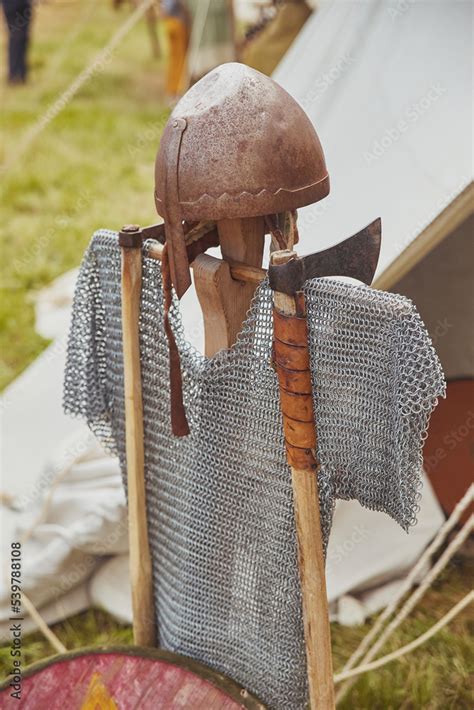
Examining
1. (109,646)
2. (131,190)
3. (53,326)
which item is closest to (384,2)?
(109,646)

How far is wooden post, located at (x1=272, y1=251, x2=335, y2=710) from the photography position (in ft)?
4.61

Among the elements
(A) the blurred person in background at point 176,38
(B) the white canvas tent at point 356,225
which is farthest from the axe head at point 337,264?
(A) the blurred person in background at point 176,38

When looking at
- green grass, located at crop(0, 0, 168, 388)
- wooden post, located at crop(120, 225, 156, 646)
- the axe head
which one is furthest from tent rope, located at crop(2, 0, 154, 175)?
the axe head

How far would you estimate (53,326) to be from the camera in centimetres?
427

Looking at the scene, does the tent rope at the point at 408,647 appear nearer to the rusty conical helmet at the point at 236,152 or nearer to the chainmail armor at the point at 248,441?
the chainmail armor at the point at 248,441

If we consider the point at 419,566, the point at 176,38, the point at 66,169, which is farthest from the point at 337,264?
the point at 176,38

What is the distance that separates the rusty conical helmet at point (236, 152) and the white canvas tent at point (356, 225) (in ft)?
2.30

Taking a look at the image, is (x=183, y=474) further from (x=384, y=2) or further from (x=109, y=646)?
(x=384, y=2)

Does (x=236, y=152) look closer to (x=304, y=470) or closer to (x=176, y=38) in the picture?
(x=304, y=470)

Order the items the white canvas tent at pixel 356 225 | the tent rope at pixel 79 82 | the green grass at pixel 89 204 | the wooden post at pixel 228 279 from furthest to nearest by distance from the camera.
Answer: the tent rope at pixel 79 82, the green grass at pixel 89 204, the white canvas tent at pixel 356 225, the wooden post at pixel 228 279

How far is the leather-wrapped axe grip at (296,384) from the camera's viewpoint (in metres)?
1.41

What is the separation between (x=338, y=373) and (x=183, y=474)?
18.4 inches

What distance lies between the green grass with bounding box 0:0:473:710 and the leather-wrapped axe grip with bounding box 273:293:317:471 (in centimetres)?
113

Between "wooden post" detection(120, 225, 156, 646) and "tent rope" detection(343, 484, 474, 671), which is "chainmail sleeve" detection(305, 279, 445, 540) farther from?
"tent rope" detection(343, 484, 474, 671)
